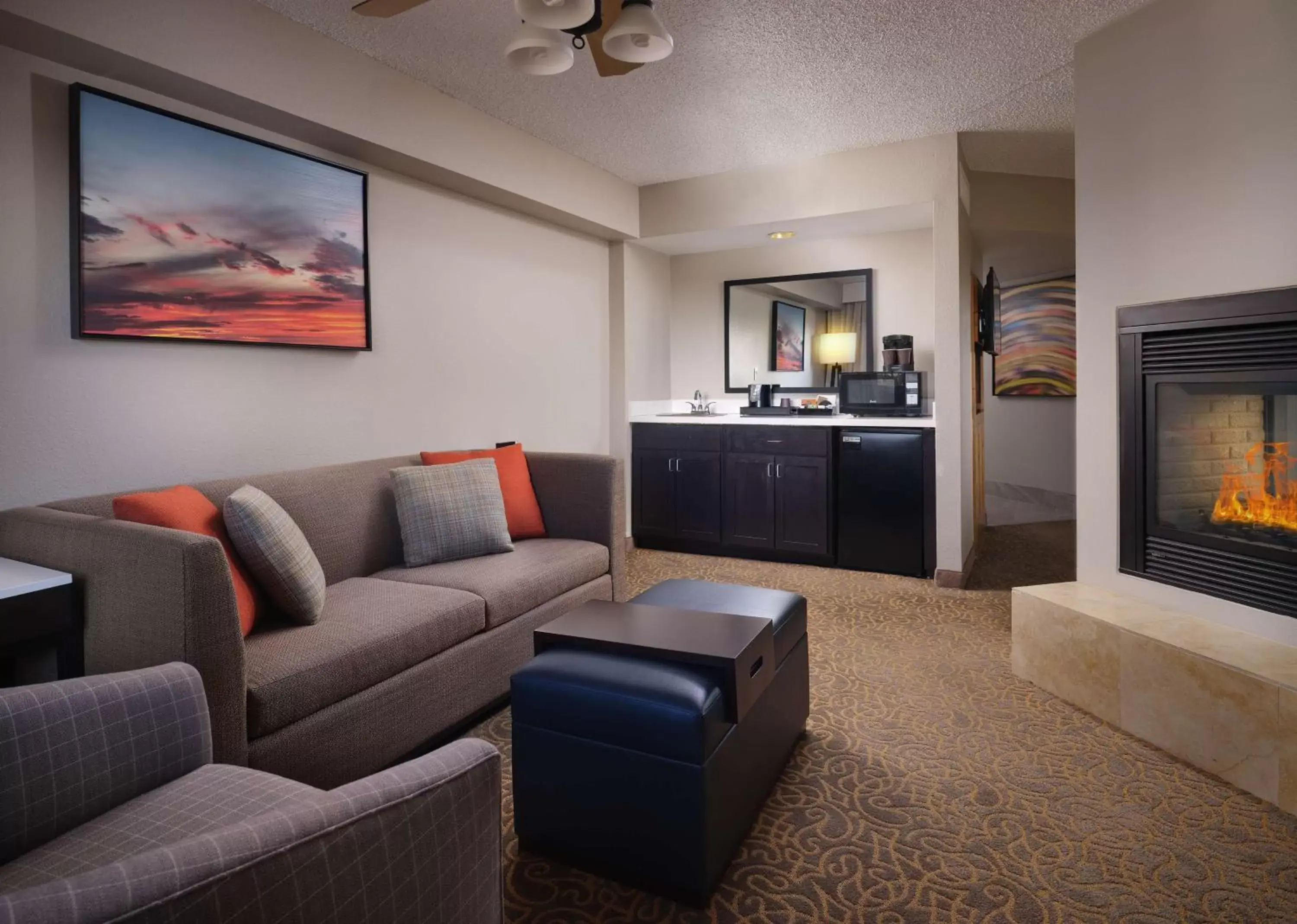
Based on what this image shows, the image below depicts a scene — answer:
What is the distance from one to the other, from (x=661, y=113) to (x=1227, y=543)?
308cm

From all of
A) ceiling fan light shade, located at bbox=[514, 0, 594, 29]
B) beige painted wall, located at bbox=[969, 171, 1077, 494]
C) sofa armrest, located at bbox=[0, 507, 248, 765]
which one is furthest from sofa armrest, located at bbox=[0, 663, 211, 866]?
beige painted wall, located at bbox=[969, 171, 1077, 494]

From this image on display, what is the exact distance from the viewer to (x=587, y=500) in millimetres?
3428

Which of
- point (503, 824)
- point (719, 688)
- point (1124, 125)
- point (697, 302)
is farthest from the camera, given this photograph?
point (697, 302)

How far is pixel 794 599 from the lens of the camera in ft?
7.77

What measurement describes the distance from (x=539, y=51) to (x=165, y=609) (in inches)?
73.8

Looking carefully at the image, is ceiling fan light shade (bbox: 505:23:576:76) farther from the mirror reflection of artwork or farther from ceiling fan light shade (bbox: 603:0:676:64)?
the mirror reflection of artwork

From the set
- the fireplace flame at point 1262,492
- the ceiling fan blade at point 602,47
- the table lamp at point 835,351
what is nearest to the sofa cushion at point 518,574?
the ceiling fan blade at point 602,47

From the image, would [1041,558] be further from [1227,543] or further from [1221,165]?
[1221,165]

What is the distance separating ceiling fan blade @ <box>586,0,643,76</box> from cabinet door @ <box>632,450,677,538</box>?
297cm

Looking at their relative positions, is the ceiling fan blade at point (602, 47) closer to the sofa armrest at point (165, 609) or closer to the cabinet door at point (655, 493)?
the sofa armrest at point (165, 609)

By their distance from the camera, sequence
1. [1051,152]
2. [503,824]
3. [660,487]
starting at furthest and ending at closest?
[660,487], [1051,152], [503,824]

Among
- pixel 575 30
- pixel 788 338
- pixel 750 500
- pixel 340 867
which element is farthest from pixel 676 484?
pixel 340 867

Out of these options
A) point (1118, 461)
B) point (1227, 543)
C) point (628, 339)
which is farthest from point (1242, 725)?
point (628, 339)

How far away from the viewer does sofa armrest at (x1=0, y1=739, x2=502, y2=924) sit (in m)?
0.64
